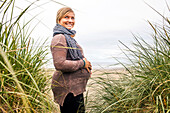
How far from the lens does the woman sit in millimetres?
2189

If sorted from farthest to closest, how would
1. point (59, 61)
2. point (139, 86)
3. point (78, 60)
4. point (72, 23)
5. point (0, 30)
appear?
point (72, 23) < point (78, 60) < point (59, 61) < point (139, 86) < point (0, 30)

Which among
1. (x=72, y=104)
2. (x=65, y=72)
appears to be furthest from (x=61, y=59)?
(x=72, y=104)

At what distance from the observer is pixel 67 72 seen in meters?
2.34

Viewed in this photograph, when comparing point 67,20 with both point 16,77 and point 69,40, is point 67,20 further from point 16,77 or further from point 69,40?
point 16,77

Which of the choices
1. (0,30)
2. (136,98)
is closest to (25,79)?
(0,30)

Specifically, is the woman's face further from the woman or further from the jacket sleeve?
the jacket sleeve

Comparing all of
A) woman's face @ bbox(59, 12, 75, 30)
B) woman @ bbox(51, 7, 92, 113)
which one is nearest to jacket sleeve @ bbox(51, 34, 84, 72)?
woman @ bbox(51, 7, 92, 113)

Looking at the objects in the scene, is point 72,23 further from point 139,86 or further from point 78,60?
point 139,86

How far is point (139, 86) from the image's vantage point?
1922 mm

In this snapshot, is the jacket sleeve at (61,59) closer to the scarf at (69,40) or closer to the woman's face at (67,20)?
the scarf at (69,40)

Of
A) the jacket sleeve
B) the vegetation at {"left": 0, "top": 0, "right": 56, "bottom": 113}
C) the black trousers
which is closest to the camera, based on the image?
the vegetation at {"left": 0, "top": 0, "right": 56, "bottom": 113}

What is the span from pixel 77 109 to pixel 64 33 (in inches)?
40.1

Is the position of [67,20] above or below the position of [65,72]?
above

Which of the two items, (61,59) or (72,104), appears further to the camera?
(72,104)
